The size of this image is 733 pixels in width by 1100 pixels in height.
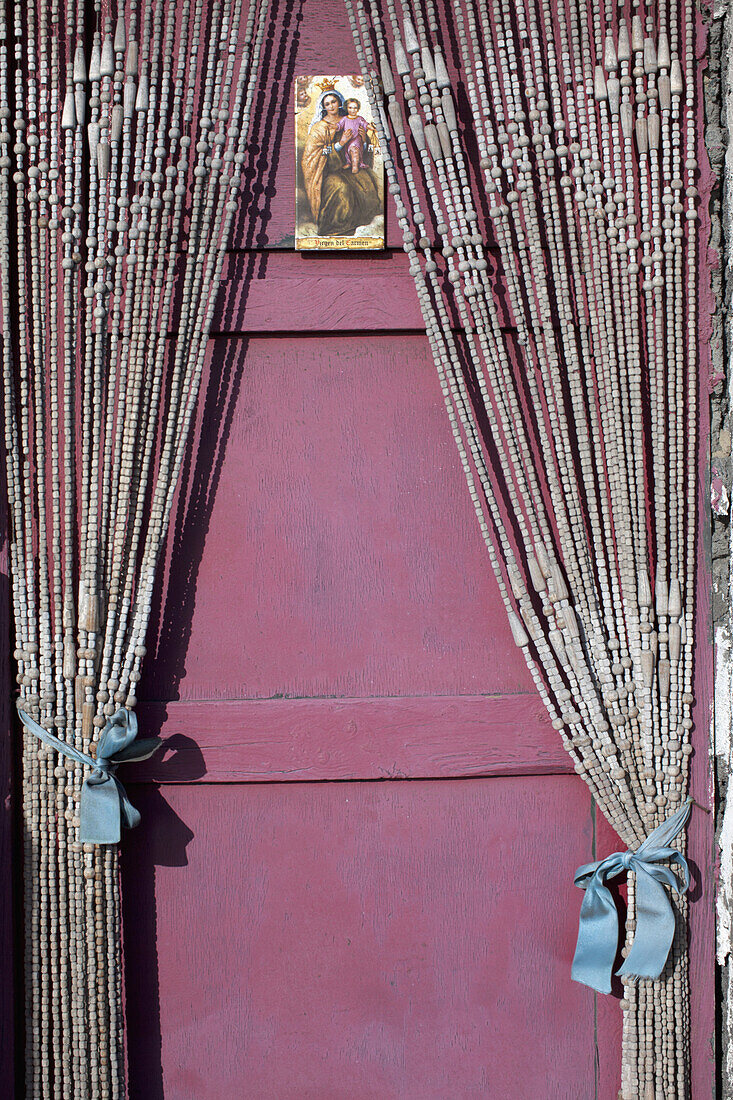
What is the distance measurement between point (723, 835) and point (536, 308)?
0.99 m

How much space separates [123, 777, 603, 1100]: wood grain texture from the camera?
1.48 metres

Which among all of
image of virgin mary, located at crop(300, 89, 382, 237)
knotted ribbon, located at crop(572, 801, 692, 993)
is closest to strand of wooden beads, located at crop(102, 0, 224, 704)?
image of virgin mary, located at crop(300, 89, 382, 237)

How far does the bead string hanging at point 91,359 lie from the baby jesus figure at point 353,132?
0.54 ft

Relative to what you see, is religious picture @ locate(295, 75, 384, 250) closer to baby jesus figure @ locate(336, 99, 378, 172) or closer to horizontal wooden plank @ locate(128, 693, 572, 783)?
baby jesus figure @ locate(336, 99, 378, 172)

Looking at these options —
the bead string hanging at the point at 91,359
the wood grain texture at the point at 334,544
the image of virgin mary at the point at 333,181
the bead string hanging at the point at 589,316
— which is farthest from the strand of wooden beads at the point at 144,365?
the bead string hanging at the point at 589,316

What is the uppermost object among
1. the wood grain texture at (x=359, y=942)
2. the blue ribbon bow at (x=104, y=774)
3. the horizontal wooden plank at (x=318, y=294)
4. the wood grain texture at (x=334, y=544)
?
the horizontal wooden plank at (x=318, y=294)

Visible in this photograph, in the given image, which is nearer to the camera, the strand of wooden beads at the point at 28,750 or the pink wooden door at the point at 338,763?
the strand of wooden beads at the point at 28,750

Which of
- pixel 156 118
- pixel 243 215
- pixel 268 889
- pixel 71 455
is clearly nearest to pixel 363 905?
pixel 268 889

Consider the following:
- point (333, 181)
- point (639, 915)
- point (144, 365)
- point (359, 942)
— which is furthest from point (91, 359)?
point (639, 915)

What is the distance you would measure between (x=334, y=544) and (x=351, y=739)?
0.35 meters

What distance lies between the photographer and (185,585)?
149 centimetres

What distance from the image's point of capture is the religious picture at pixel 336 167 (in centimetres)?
144

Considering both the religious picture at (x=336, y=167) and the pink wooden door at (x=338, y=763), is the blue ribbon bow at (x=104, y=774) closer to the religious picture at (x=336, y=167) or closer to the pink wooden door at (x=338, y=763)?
the pink wooden door at (x=338, y=763)

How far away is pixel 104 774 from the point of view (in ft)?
4.40
